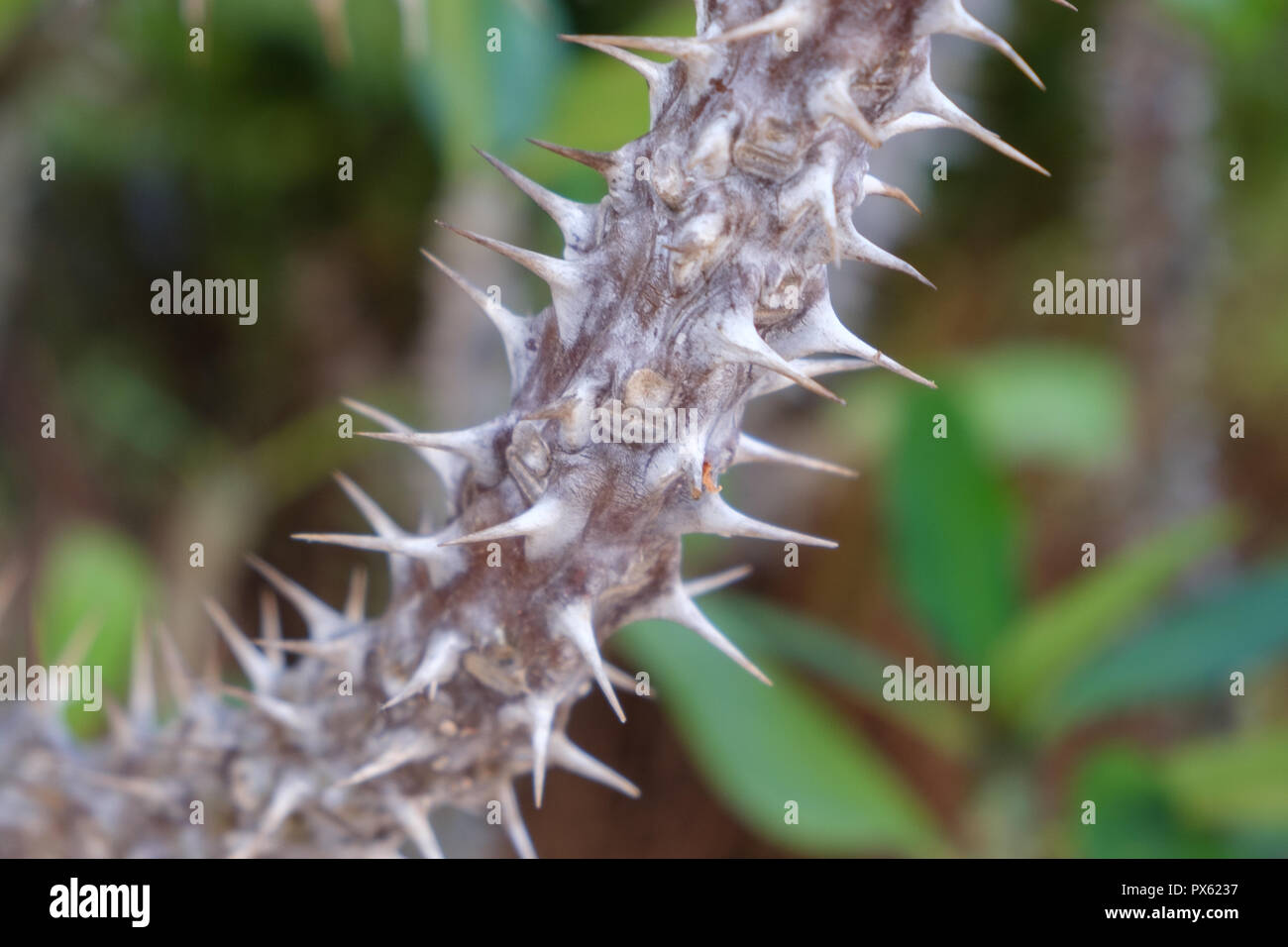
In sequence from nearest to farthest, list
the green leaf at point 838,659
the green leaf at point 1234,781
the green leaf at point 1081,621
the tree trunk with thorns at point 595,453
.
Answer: the tree trunk with thorns at point 595,453
the green leaf at point 1234,781
the green leaf at point 1081,621
the green leaf at point 838,659

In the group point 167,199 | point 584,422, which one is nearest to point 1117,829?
point 584,422

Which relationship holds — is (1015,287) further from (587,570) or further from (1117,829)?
(587,570)

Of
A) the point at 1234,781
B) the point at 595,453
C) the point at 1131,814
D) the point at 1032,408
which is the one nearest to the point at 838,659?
the point at 1131,814

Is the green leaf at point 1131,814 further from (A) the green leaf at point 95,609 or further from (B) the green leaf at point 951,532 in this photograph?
(A) the green leaf at point 95,609

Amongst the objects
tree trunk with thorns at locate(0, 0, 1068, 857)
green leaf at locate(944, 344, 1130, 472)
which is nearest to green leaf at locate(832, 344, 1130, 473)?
green leaf at locate(944, 344, 1130, 472)

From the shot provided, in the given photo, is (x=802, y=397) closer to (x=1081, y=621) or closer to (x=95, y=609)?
(x=1081, y=621)

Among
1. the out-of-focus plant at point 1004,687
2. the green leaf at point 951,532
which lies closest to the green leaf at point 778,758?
the out-of-focus plant at point 1004,687

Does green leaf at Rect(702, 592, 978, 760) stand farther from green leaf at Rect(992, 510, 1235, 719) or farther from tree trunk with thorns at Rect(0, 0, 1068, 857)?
tree trunk with thorns at Rect(0, 0, 1068, 857)
